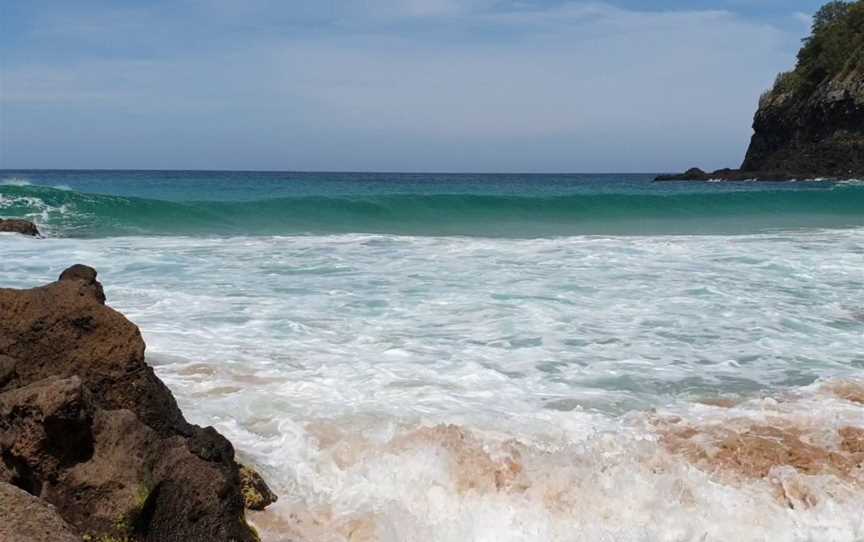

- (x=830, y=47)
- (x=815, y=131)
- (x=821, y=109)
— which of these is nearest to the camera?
(x=821, y=109)

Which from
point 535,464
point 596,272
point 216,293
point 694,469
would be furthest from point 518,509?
point 596,272

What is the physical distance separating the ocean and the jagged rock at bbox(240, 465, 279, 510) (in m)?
0.07

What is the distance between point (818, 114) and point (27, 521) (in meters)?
56.8

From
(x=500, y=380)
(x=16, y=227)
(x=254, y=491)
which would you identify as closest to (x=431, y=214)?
(x=16, y=227)

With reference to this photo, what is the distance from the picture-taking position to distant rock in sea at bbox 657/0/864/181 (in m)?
50.5

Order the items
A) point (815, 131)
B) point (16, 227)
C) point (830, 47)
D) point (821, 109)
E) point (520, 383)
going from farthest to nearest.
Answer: point (830, 47) < point (815, 131) < point (821, 109) < point (16, 227) < point (520, 383)

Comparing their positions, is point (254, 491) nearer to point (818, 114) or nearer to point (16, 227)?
point (16, 227)

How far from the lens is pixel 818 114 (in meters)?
52.9

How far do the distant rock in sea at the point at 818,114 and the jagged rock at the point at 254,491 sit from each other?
51.7 meters

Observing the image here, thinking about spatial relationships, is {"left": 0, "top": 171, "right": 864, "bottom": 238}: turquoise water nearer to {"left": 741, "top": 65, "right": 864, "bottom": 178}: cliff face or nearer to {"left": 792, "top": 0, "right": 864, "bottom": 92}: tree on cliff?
{"left": 741, "top": 65, "right": 864, "bottom": 178}: cliff face

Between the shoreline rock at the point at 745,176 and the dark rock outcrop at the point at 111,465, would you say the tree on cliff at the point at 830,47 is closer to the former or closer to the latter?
the shoreline rock at the point at 745,176

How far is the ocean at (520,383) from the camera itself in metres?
3.82

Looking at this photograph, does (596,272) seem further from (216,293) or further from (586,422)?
(586,422)

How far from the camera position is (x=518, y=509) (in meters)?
3.78
